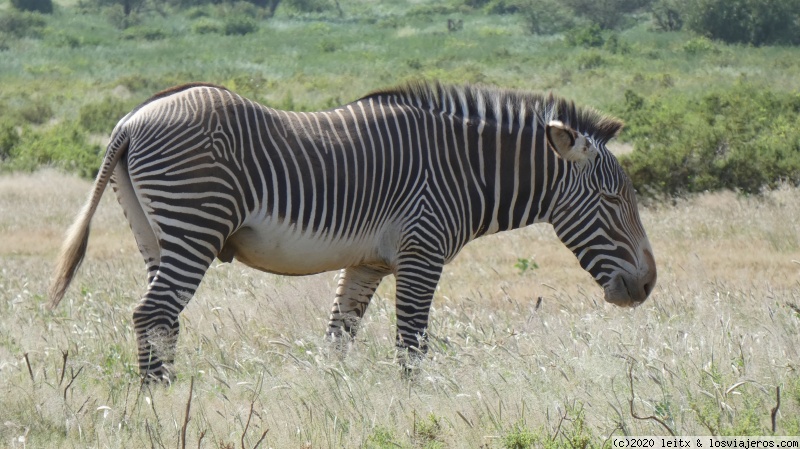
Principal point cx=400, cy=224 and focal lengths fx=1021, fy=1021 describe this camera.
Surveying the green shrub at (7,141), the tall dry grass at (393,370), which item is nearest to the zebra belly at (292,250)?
the tall dry grass at (393,370)

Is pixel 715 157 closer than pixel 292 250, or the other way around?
pixel 292 250

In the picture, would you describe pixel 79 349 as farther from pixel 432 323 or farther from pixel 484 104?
pixel 484 104

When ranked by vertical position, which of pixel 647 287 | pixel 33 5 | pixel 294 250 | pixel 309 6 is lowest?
pixel 309 6

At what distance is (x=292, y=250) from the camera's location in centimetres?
603

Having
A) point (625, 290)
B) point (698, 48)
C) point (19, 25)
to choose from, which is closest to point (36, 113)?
point (625, 290)

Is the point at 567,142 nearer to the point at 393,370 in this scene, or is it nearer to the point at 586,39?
the point at 393,370

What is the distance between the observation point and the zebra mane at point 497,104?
656 cm

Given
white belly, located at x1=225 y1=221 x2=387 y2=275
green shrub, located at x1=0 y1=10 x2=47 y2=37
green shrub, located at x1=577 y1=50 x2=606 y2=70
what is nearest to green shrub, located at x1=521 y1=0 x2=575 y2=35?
green shrub, located at x1=577 y1=50 x2=606 y2=70

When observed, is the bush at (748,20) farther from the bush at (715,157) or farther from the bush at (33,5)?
the bush at (33,5)

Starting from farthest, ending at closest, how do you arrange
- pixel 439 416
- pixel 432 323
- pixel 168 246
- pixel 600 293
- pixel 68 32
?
1. pixel 68 32
2. pixel 600 293
3. pixel 432 323
4. pixel 168 246
5. pixel 439 416

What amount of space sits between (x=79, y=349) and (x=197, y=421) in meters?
1.99

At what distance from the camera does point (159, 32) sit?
61594 millimetres

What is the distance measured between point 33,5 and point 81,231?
2710 inches

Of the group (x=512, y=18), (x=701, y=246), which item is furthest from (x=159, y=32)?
(x=701, y=246)
